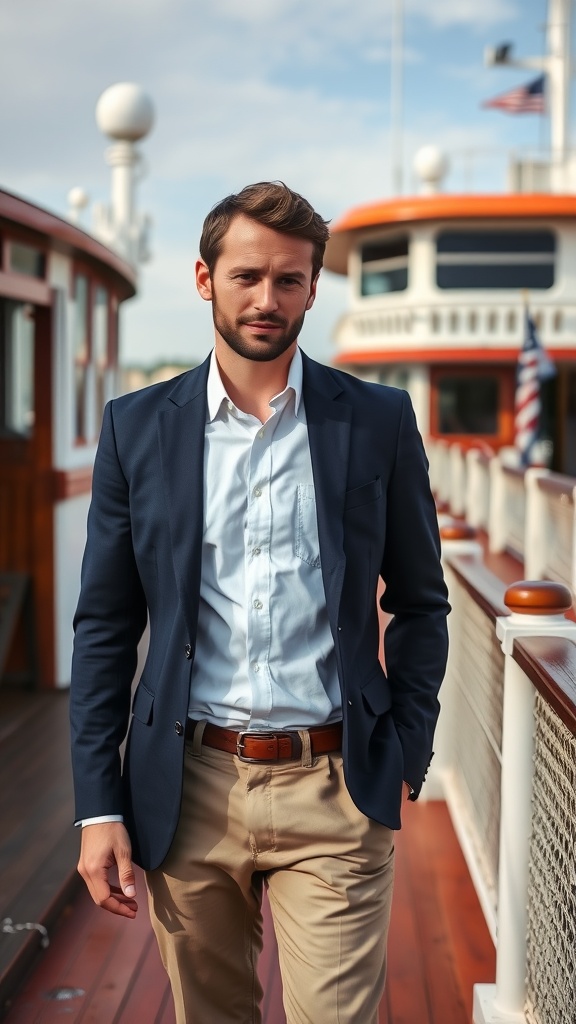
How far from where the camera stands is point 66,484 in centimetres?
823

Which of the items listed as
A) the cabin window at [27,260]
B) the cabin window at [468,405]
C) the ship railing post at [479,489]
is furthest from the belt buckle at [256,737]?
the cabin window at [468,405]

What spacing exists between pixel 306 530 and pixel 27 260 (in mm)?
5882

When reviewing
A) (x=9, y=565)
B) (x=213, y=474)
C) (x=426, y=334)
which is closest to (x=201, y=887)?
(x=213, y=474)

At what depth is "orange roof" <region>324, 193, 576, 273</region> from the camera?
23.6 meters

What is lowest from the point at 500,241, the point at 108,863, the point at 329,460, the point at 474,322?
the point at 108,863

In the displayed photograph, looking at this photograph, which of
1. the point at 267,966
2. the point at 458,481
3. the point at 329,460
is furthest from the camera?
the point at 458,481

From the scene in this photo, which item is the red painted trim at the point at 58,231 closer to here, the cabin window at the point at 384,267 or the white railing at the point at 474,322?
the white railing at the point at 474,322

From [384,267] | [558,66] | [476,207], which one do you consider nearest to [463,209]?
[476,207]

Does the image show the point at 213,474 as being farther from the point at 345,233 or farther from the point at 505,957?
the point at 345,233

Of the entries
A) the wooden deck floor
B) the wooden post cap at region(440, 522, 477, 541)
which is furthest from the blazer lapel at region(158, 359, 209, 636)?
the wooden post cap at region(440, 522, 477, 541)

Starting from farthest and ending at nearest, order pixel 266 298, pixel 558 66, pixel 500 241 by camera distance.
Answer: pixel 558 66 → pixel 500 241 → pixel 266 298

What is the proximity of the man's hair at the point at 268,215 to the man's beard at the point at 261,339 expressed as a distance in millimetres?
129

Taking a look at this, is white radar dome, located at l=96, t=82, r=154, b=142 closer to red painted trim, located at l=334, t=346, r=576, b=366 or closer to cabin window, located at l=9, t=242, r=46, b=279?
cabin window, located at l=9, t=242, r=46, b=279

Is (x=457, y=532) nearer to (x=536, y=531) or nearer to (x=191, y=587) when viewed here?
(x=191, y=587)
